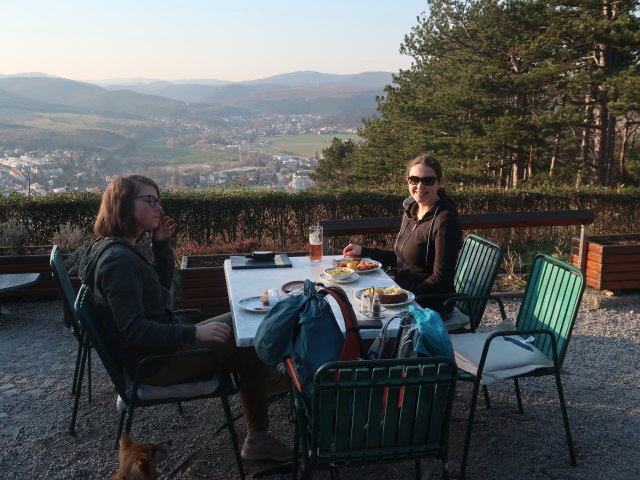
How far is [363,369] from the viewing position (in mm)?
1963

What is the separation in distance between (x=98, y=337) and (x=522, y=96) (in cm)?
2167

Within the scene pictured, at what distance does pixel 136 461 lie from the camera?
7.14 ft

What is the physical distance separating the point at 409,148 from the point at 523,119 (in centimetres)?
538

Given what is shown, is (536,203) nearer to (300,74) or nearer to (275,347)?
(275,347)

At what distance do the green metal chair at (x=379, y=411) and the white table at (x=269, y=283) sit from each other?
42 cm

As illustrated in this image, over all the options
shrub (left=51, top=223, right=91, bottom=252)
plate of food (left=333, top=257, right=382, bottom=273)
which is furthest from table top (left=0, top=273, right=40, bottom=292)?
plate of food (left=333, top=257, right=382, bottom=273)

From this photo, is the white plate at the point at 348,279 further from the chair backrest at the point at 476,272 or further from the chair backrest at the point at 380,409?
the chair backrest at the point at 380,409

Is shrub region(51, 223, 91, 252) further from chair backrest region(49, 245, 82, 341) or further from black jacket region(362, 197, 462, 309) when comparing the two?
black jacket region(362, 197, 462, 309)

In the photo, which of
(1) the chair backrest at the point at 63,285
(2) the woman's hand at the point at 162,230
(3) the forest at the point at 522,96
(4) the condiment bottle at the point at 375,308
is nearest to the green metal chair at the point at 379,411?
(4) the condiment bottle at the point at 375,308

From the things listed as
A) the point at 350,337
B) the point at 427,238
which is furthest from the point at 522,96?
the point at 350,337

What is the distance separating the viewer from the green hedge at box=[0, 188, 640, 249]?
24.1ft

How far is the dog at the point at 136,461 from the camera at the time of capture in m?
2.17

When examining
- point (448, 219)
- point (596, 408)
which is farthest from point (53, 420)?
point (596, 408)

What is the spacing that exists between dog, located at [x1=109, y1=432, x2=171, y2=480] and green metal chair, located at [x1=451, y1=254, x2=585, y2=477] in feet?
4.64
